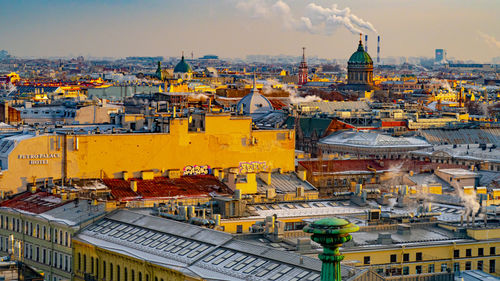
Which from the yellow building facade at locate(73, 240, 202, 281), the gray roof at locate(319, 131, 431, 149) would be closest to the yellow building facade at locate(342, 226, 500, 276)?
the yellow building facade at locate(73, 240, 202, 281)

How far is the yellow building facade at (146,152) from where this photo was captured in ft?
221

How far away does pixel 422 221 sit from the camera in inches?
2112

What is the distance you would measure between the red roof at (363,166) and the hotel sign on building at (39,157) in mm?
21876

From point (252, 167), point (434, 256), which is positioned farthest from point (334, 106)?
point (434, 256)

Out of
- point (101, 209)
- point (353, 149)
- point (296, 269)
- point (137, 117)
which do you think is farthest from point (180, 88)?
point (296, 269)

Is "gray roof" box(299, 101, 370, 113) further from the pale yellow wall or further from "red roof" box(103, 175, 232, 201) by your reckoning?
the pale yellow wall

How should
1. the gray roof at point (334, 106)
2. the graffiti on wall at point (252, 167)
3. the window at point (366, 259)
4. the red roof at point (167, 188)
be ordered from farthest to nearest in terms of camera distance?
the gray roof at point (334, 106)
the graffiti on wall at point (252, 167)
the red roof at point (167, 188)
the window at point (366, 259)

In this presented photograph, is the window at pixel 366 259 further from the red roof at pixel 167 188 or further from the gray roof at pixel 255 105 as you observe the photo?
the gray roof at pixel 255 105

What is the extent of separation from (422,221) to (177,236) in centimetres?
1096

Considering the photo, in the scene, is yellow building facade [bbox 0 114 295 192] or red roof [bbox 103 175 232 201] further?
yellow building facade [bbox 0 114 295 192]

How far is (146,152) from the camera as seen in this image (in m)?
70.5

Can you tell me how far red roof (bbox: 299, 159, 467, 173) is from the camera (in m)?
86.4

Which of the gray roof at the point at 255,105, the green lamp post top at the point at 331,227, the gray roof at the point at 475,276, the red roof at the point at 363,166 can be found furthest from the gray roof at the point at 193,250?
the gray roof at the point at 255,105

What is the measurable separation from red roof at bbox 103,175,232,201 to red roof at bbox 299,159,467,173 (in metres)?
16.2
